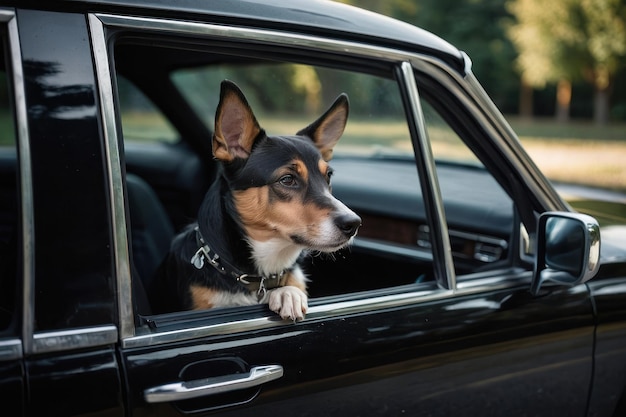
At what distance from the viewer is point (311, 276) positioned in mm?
3170

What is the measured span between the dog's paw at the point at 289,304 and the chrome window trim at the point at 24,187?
2.20 feet

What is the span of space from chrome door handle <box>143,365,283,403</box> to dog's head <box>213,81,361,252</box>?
65 centimetres

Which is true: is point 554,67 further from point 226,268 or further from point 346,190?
point 226,268

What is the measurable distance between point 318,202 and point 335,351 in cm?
68

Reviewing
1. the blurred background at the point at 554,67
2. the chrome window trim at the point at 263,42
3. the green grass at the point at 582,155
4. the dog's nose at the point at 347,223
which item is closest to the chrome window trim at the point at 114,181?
the chrome window trim at the point at 263,42

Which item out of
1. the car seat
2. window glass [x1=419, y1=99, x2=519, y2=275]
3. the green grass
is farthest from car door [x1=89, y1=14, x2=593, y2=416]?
the green grass

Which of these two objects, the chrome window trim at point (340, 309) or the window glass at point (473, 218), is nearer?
the chrome window trim at point (340, 309)

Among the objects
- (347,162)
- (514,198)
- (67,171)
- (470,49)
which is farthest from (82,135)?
(470,49)

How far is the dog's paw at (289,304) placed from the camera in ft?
6.17

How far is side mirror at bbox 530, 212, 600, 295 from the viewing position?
2.24m

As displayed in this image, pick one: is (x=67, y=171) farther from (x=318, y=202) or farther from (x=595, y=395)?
(x=595, y=395)

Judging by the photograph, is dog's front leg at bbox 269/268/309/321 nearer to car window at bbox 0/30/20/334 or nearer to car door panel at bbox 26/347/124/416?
car door panel at bbox 26/347/124/416

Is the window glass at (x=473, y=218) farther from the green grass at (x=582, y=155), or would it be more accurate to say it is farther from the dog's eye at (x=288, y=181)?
the green grass at (x=582, y=155)

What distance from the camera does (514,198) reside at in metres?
2.48
